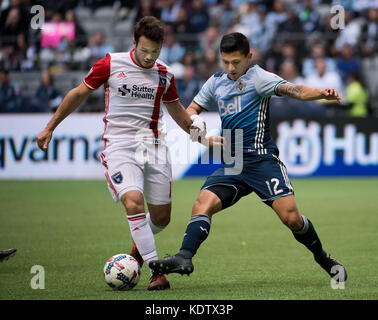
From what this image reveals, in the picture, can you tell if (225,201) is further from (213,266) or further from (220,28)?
(220,28)

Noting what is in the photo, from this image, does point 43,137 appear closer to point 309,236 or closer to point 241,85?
point 241,85

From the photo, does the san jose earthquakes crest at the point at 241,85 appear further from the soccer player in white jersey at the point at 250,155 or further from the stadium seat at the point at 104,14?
the stadium seat at the point at 104,14

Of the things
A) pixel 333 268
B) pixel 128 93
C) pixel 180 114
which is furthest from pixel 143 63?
pixel 333 268

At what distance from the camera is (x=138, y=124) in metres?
6.55

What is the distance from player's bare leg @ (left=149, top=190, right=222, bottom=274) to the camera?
19.0 ft

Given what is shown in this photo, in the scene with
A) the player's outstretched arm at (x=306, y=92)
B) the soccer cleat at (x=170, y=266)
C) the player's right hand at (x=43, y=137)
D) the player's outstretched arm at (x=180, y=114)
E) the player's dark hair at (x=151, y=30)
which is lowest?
the soccer cleat at (x=170, y=266)

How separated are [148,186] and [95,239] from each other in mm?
2911

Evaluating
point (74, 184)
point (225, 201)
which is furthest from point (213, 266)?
point (74, 184)

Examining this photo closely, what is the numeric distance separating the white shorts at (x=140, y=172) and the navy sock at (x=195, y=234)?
49cm

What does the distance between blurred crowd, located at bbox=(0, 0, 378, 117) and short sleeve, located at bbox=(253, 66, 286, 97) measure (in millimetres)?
10287

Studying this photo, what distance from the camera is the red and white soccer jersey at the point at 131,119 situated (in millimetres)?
6375

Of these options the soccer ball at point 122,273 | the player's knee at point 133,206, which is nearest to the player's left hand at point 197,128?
the player's knee at point 133,206

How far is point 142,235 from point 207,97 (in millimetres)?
1452

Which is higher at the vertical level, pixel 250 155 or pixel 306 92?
pixel 306 92
